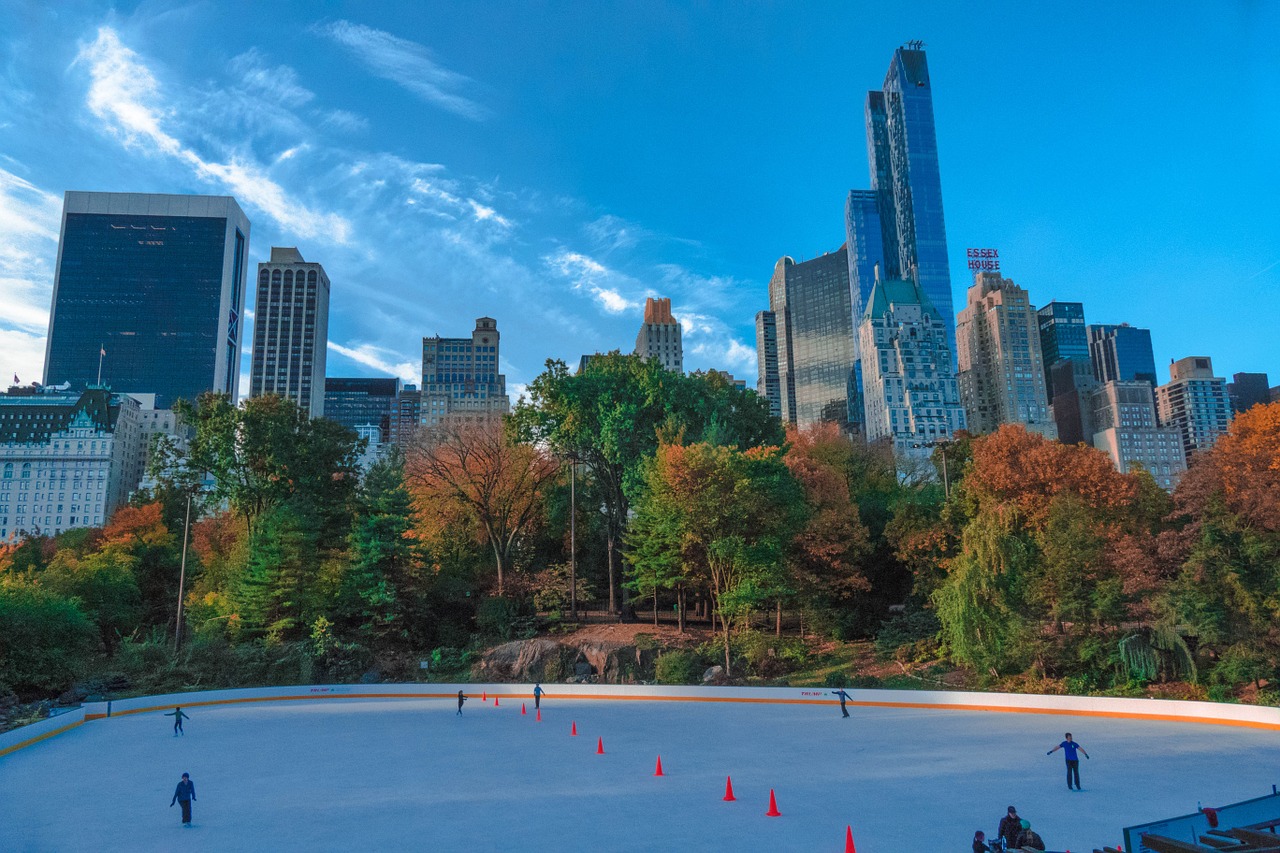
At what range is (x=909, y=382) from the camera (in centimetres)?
18950

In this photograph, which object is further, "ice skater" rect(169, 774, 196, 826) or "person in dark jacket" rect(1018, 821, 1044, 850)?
"ice skater" rect(169, 774, 196, 826)

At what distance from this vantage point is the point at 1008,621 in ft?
116

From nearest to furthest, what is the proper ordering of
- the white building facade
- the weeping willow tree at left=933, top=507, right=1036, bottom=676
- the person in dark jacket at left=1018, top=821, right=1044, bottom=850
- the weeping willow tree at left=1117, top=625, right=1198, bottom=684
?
the person in dark jacket at left=1018, top=821, right=1044, bottom=850 < the weeping willow tree at left=1117, top=625, right=1198, bottom=684 < the weeping willow tree at left=933, top=507, right=1036, bottom=676 < the white building facade

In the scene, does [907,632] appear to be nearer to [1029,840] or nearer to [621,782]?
[621,782]

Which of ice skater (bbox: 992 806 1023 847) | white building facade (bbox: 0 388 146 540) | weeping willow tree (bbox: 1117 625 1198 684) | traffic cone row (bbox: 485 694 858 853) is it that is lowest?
traffic cone row (bbox: 485 694 858 853)

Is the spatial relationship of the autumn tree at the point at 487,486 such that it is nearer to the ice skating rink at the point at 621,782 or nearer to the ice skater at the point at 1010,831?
the ice skating rink at the point at 621,782

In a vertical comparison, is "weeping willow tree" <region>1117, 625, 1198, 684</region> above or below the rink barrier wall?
above

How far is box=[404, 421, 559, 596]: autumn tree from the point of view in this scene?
54250mm

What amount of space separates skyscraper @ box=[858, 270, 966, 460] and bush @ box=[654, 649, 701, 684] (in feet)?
487

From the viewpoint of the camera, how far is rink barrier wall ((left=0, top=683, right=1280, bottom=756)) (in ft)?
91.1

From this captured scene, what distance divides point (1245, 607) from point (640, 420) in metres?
32.0

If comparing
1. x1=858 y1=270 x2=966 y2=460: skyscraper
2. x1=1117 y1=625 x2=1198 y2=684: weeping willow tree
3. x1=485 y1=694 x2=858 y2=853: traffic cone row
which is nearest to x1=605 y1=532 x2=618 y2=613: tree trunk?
x1=485 y1=694 x2=858 y2=853: traffic cone row

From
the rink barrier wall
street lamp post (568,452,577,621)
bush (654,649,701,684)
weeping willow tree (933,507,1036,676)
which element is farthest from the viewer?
street lamp post (568,452,577,621)

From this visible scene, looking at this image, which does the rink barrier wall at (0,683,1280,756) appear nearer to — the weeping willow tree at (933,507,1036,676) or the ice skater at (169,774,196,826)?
the weeping willow tree at (933,507,1036,676)
